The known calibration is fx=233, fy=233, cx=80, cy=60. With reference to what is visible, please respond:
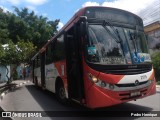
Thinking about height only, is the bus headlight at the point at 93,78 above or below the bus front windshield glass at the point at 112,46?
below

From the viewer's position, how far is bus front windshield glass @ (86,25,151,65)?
21.1ft

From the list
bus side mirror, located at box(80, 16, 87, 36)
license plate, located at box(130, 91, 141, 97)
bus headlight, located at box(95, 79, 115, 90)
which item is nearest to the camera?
bus headlight, located at box(95, 79, 115, 90)

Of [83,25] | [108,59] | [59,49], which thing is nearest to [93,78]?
[108,59]

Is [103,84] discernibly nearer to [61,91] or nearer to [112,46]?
[112,46]

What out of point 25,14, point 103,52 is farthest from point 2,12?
point 103,52

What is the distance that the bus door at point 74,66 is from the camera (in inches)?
265

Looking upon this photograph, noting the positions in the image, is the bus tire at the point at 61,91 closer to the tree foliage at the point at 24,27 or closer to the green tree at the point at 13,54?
the green tree at the point at 13,54

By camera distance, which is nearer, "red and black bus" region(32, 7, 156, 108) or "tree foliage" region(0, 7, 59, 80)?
"red and black bus" region(32, 7, 156, 108)

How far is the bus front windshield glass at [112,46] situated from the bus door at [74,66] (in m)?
0.51

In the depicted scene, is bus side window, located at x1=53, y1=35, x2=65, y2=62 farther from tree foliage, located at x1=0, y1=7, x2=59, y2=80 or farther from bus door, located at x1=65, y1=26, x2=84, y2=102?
tree foliage, located at x1=0, y1=7, x2=59, y2=80

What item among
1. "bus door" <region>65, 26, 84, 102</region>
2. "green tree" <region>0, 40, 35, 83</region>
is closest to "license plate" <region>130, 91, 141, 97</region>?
"bus door" <region>65, 26, 84, 102</region>

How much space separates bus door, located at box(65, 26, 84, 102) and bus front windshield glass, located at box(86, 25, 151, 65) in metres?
0.51

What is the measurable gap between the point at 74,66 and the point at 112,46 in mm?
1453

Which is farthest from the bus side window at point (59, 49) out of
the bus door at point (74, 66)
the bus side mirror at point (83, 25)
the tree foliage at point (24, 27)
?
the tree foliage at point (24, 27)
